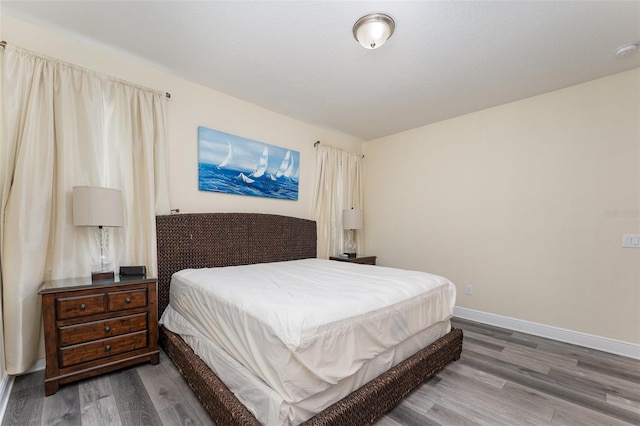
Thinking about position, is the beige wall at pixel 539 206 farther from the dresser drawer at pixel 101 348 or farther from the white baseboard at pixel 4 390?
the white baseboard at pixel 4 390

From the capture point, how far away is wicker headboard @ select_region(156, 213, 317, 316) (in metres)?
2.57

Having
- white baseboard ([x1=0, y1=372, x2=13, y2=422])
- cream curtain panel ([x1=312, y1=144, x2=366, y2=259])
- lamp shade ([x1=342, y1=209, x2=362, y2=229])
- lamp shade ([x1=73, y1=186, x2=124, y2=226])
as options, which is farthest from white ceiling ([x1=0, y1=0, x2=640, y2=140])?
white baseboard ([x1=0, y1=372, x2=13, y2=422])

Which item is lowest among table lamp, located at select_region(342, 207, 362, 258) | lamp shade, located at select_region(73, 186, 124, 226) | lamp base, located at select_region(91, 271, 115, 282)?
lamp base, located at select_region(91, 271, 115, 282)

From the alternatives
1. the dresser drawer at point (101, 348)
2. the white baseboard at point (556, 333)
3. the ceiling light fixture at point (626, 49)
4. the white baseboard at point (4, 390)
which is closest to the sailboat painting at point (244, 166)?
the dresser drawer at point (101, 348)

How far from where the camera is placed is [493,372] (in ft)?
7.06

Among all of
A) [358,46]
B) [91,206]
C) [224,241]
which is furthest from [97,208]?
[358,46]

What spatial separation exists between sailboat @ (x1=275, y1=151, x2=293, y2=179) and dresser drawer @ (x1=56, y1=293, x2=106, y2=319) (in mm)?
2258

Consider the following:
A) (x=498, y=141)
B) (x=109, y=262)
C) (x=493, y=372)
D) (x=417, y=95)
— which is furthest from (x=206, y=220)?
(x=498, y=141)

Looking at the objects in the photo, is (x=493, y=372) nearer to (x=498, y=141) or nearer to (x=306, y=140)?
(x=498, y=141)

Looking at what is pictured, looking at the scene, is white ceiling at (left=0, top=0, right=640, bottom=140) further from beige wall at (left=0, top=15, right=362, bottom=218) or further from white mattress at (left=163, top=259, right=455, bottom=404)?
white mattress at (left=163, top=259, right=455, bottom=404)

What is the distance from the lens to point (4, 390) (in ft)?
5.57

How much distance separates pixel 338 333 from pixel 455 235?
115 inches

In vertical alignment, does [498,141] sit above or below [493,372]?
above

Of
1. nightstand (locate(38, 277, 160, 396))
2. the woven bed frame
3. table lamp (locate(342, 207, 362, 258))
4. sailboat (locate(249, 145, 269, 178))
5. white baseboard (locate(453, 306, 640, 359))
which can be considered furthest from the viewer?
table lamp (locate(342, 207, 362, 258))
